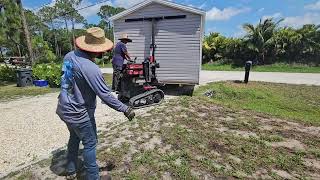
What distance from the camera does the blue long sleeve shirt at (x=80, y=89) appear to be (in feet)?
11.2

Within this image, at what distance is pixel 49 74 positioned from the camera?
507 inches

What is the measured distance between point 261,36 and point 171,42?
13214mm

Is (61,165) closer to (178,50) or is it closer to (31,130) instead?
(31,130)

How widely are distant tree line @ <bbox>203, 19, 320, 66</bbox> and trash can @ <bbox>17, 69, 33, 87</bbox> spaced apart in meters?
14.6

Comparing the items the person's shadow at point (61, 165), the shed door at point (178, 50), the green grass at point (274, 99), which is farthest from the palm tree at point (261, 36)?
the person's shadow at point (61, 165)

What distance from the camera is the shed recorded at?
32.3 feet

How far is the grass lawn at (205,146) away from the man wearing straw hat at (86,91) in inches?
31.2

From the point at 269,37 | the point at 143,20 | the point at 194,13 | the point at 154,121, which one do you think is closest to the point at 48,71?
the point at 143,20

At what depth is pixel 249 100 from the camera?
391 inches

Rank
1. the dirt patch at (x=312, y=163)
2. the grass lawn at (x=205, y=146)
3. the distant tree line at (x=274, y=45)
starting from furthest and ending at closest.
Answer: the distant tree line at (x=274, y=45) < the dirt patch at (x=312, y=163) < the grass lawn at (x=205, y=146)

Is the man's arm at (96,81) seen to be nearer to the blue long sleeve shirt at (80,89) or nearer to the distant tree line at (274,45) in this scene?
the blue long sleeve shirt at (80,89)

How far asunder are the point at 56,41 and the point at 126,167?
1942 inches

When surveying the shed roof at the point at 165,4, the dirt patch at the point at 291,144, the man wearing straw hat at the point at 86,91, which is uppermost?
the shed roof at the point at 165,4

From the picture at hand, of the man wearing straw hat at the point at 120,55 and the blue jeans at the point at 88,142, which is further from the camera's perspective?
the man wearing straw hat at the point at 120,55
